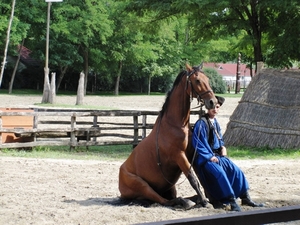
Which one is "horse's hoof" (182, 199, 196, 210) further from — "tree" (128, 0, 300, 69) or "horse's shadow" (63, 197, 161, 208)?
"tree" (128, 0, 300, 69)

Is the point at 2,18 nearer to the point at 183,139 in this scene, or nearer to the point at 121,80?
the point at 121,80

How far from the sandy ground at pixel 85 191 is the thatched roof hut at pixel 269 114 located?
7.89 feet

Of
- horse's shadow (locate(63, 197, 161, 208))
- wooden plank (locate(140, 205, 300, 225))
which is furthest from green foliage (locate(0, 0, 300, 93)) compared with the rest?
wooden plank (locate(140, 205, 300, 225))

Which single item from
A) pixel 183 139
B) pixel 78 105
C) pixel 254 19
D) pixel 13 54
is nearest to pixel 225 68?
pixel 13 54

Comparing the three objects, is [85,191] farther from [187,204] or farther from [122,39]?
[122,39]

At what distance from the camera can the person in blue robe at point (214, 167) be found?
736 centimetres

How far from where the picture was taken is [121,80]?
6103cm

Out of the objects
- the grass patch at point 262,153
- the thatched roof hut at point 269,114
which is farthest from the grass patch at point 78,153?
the thatched roof hut at point 269,114

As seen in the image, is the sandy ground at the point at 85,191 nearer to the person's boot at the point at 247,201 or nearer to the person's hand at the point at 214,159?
the person's boot at the point at 247,201

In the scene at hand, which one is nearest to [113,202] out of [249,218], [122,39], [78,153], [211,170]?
[211,170]

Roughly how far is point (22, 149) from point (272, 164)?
6.51 metres

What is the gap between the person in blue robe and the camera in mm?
7359

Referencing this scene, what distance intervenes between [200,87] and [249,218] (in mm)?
4407

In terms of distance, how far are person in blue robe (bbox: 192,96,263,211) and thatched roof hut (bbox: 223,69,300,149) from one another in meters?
8.89
